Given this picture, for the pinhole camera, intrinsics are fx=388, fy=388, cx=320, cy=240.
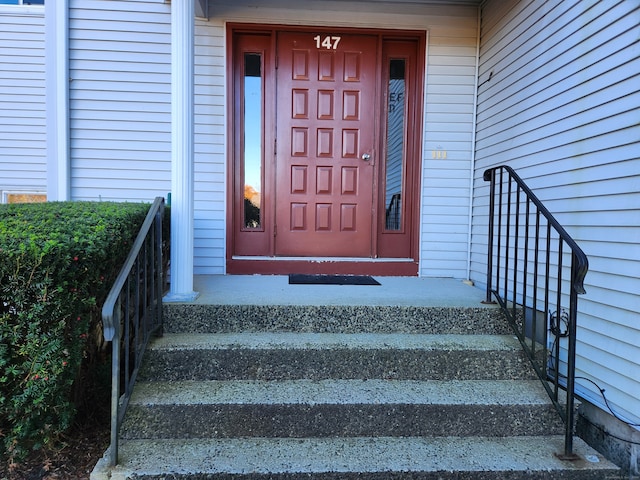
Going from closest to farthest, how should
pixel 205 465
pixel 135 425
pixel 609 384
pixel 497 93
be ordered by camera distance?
pixel 205 465
pixel 135 425
pixel 609 384
pixel 497 93

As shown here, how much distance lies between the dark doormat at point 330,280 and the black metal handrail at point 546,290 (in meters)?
1.00

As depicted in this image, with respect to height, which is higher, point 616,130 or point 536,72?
point 536,72

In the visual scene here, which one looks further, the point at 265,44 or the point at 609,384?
the point at 265,44

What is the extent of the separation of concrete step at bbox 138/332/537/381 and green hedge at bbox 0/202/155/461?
1.44ft

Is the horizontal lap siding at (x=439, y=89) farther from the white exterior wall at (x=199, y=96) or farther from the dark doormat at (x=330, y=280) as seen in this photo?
the dark doormat at (x=330, y=280)

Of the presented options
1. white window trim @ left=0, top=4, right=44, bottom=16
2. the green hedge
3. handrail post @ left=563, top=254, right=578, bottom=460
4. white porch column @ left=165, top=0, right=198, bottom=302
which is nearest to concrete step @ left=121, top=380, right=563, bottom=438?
handrail post @ left=563, top=254, right=578, bottom=460

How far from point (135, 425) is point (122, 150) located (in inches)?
95.8

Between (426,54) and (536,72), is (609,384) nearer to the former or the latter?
(536,72)

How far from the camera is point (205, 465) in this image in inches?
62.7

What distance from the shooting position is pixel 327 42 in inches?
137

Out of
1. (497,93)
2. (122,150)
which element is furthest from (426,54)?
(122,150)

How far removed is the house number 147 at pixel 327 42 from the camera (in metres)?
3.48

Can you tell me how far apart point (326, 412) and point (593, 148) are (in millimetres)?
1991

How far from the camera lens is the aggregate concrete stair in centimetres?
163
